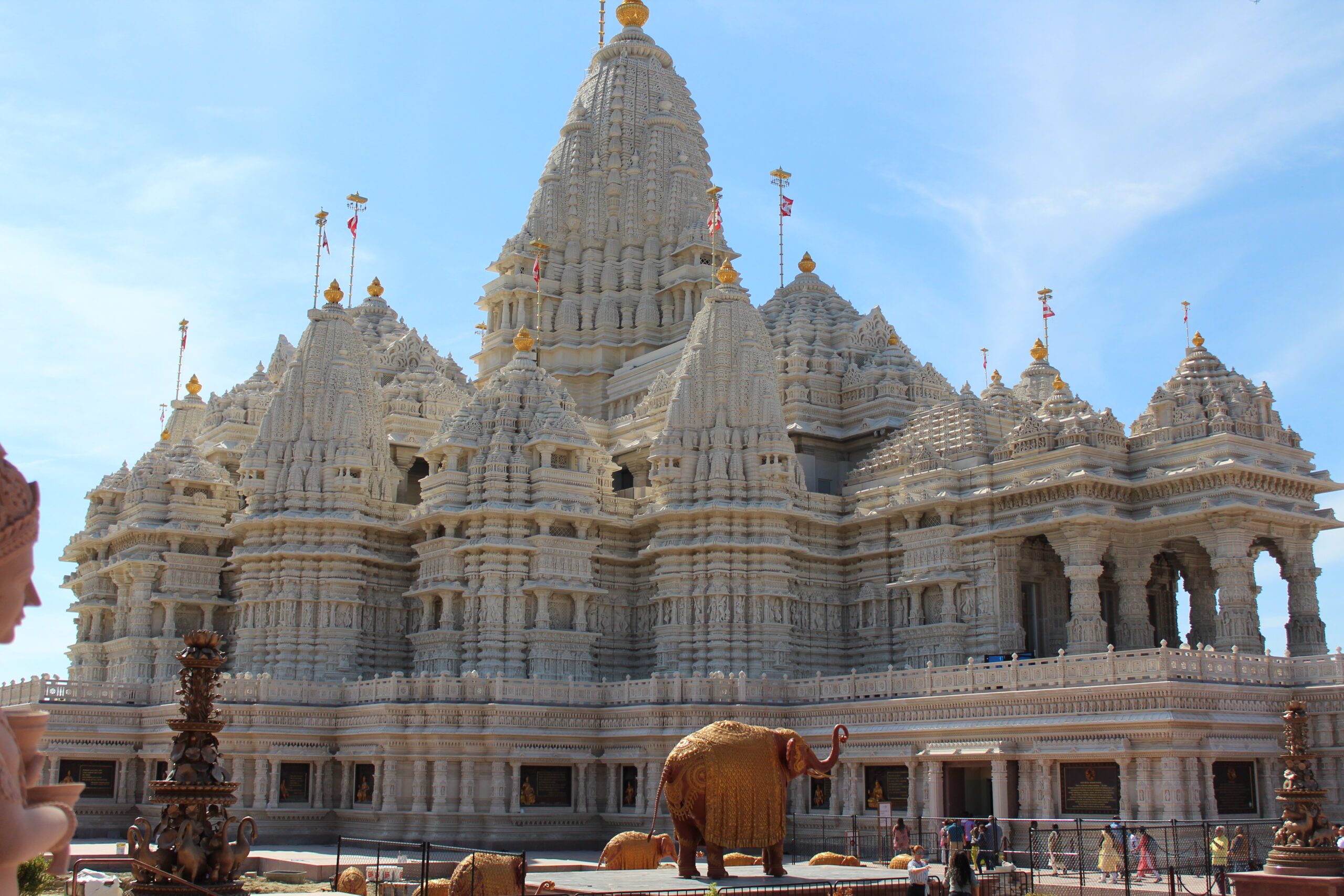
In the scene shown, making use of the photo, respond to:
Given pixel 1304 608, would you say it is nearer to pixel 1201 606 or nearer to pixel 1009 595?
pixel 1201 606

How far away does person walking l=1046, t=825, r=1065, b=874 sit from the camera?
86.9 feet

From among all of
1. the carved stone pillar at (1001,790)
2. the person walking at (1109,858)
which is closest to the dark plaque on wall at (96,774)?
the carved stone pillar at (1001,790)

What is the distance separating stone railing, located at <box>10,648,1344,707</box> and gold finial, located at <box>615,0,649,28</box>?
1285 inches

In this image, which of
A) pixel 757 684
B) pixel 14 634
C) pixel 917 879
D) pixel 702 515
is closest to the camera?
pixel 14 634

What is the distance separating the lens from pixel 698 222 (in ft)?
193

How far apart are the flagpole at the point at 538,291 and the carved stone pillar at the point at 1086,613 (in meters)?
22.8

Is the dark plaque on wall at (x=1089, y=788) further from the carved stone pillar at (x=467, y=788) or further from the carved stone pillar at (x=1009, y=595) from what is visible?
the carved stone pillar at (x=467, y=788)

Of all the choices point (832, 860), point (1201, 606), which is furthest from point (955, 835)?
point (1201, 606)

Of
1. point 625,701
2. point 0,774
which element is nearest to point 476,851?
→ point 0,774

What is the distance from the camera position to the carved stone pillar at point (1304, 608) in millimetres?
36500

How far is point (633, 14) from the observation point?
64062 mm

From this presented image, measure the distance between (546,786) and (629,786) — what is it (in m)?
2.23

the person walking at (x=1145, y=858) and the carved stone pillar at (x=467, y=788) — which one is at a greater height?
the carved stone pillar at (x=467, y=788)

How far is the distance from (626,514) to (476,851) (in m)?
26.8
